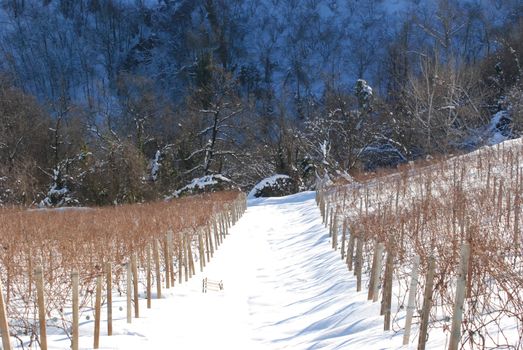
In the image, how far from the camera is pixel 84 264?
7629 millimetres

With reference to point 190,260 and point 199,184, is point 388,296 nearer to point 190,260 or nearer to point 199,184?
point 190,260

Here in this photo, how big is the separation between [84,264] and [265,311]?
304cm

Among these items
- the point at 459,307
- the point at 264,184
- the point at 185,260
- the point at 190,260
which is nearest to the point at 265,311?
the point at 185,260

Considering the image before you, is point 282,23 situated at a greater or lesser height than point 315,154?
greater

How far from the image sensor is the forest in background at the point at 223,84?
1189 inches

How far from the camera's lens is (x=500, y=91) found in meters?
35.3

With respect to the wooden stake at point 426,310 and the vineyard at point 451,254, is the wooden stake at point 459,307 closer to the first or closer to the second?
the vineyard at point 451,254

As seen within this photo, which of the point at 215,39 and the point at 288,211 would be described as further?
the point at 215,39

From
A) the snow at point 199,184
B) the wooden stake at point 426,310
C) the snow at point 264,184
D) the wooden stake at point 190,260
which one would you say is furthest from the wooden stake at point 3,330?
the snow at point 264,184

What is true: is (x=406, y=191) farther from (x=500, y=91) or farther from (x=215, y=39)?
(x=215, y=39)

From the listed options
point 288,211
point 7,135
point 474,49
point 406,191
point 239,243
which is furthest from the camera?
point 474,49

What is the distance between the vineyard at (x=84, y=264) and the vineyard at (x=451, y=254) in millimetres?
2866

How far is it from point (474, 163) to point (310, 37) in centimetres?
5588

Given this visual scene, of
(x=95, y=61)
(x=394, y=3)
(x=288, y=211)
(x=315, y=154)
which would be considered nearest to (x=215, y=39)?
(x=95, y=61)
